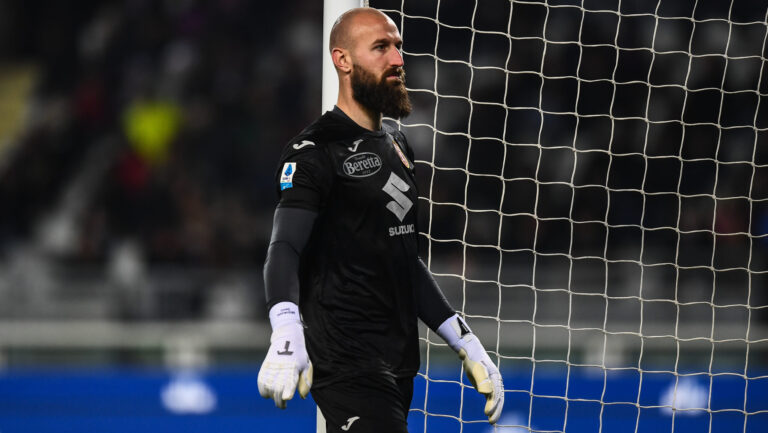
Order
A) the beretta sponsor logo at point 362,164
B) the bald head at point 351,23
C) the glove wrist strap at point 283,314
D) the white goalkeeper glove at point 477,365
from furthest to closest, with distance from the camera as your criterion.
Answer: the white goalkeeper glove at point 477,365 → the bald head at point 351,23 → the beretta sponsor logo at point 362,164 → the glove wrist strap at point 283,314

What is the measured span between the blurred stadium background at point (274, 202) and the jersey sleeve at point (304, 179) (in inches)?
100

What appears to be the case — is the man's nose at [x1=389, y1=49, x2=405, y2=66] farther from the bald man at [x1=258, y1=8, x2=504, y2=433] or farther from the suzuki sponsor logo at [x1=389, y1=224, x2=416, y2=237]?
the suzuki sponsor logo at [x1=389, y1=224, x2=416, y2=237]

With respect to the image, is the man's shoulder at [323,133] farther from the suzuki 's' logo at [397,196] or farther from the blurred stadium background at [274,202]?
Result: the blurred stadium background at [274,202]

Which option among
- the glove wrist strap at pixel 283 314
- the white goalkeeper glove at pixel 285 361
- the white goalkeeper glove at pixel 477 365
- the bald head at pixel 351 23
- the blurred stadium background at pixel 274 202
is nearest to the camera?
the white goalkeeper glove at pixel 285 361

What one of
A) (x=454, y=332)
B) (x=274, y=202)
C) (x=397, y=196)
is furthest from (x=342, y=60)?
(x=274, y=202)

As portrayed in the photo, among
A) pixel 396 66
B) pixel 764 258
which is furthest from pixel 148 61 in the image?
pixel 396 66

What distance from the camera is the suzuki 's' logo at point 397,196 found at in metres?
2.56

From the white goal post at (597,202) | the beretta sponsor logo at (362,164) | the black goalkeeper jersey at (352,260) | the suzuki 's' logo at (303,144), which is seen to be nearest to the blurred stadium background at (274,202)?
the white goal post at (597,202)

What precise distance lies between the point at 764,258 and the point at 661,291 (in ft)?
2.44

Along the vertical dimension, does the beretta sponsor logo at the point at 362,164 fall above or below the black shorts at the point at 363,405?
above

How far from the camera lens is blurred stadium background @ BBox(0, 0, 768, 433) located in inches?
195

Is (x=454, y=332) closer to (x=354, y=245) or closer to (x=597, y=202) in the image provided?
(x=354, y=245)

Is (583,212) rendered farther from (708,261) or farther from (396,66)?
(396,66)

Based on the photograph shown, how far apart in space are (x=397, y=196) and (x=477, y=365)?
536 millimetres
